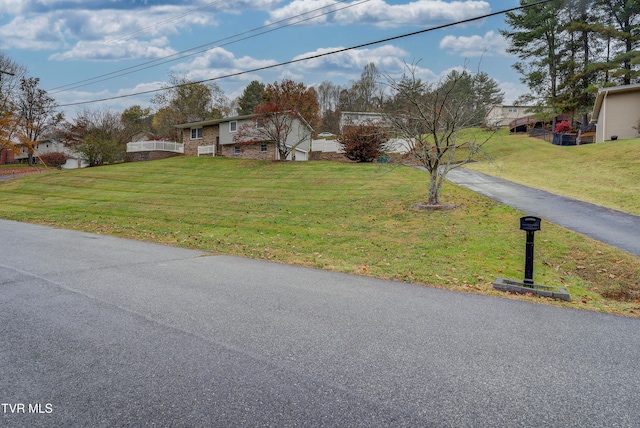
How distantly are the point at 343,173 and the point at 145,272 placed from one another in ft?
56.8

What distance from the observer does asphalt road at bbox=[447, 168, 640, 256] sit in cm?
876

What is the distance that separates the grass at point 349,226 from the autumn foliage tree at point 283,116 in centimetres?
697

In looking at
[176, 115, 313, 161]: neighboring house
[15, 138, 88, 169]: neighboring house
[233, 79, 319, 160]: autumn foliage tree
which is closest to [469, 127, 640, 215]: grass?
[233, 79, 319, 160]: autumn foliage tree

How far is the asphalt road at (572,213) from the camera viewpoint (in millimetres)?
8765

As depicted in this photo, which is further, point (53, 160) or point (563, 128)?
point (53, 160)

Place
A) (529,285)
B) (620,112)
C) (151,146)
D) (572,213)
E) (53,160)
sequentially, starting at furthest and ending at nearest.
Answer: (53,160) < (151,146) < (620,112) < (572,213) < (529,285)

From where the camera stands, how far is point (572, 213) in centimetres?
1132

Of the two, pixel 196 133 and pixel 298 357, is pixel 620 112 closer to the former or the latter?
pixel 298 357

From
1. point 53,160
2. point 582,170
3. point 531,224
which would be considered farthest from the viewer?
point 53,160

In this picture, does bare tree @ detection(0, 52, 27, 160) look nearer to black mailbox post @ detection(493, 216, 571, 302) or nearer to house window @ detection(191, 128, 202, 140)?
house window @ detection(191, 128, 202, 140)

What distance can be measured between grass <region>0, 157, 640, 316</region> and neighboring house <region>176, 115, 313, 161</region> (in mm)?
9772

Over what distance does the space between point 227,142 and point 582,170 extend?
92.3 feet

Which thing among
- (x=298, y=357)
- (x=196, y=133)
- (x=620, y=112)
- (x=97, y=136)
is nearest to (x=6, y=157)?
(x=97, y=136)

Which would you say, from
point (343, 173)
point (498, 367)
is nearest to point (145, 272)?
point (498, 367)
